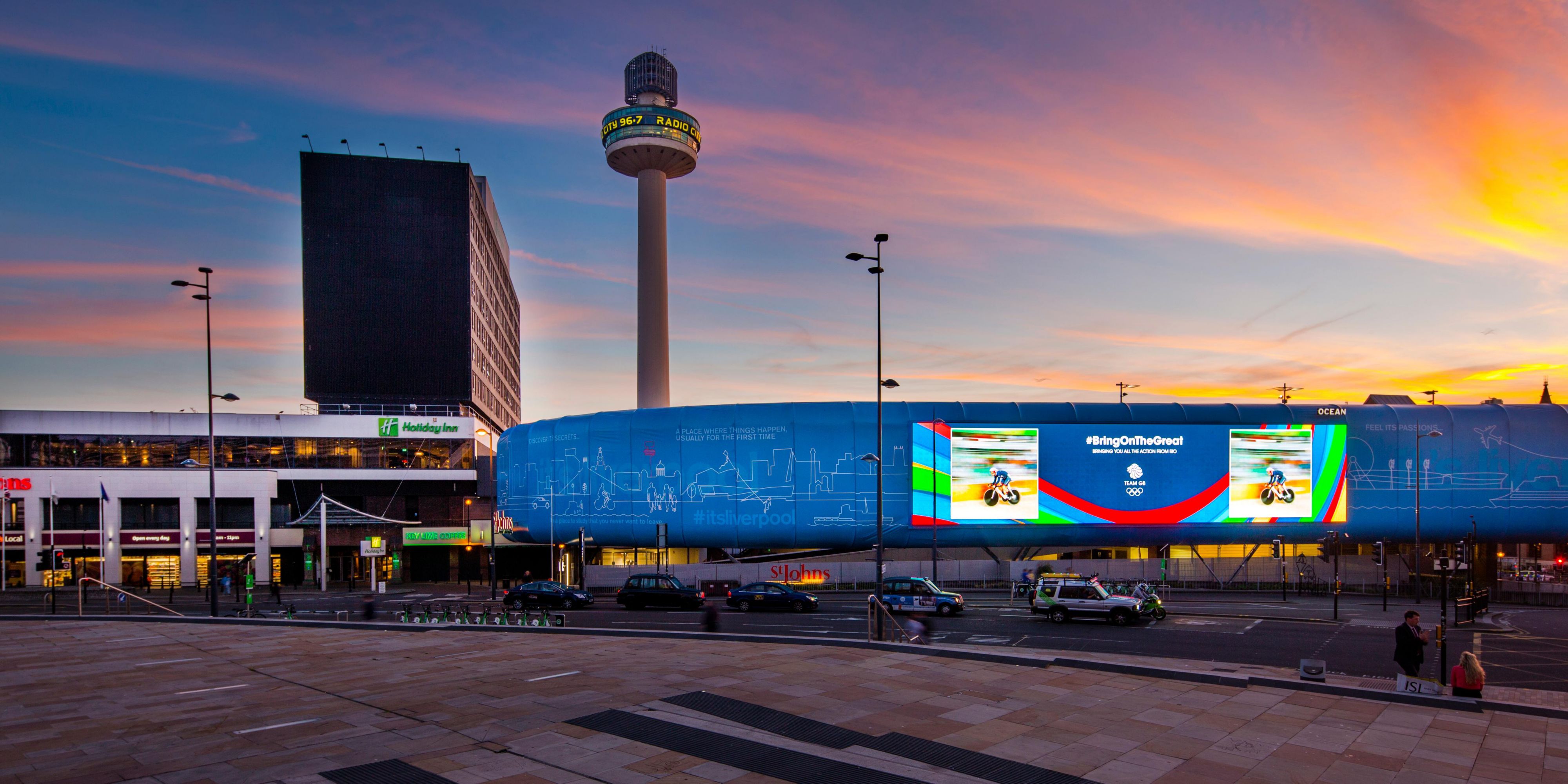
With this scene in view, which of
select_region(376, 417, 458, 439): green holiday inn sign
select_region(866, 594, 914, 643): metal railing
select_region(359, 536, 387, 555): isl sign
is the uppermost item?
select_region(376, 417, 458, 439): green holiday inn sign

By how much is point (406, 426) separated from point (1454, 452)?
279 feet

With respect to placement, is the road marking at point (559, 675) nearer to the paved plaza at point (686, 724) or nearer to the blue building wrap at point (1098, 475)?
the paved plaza at point (686, 724)

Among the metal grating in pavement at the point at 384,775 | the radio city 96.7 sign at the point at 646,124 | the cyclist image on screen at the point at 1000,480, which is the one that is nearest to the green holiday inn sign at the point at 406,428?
the radio city 96.7 sign at the point at 646,124

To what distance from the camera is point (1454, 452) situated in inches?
2532

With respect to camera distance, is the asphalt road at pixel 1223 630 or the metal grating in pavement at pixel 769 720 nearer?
the metal grating in pavement at pixel 769 720

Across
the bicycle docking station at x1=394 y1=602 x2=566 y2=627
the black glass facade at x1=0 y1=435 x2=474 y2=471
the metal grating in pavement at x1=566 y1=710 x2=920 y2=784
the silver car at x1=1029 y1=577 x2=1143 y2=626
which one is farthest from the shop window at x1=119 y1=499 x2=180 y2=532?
the metal grating in pavement at x1=566 y1=710 x2=920 y2=784

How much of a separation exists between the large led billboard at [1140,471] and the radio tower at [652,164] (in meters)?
41.0

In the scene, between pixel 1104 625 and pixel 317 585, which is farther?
pixel 317 585

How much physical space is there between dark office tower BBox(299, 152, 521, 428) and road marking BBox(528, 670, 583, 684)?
85.8 m

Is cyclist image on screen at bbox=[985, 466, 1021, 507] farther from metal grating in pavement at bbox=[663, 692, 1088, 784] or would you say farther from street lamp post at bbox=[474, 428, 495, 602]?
metal grating in pavement at bbox=[663, 692, 1088, 784]

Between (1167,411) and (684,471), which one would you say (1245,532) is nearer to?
(1167,411)

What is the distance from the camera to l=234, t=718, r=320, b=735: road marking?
15016 mm

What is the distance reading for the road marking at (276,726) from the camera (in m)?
15.0

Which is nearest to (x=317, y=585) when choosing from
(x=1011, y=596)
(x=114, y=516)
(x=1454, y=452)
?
(x=114, y=516)
